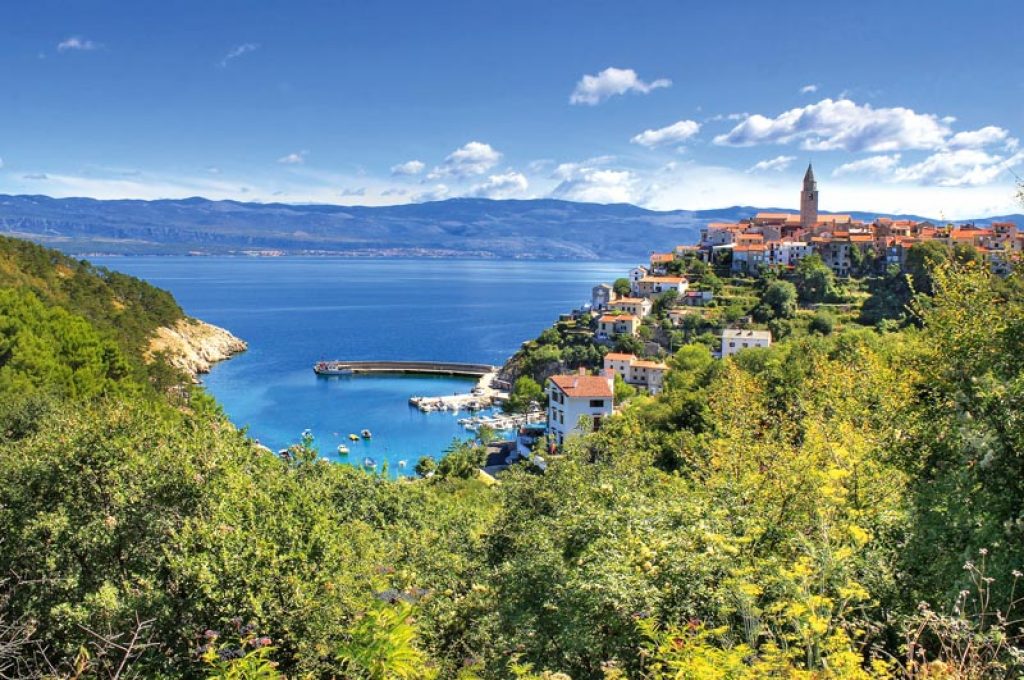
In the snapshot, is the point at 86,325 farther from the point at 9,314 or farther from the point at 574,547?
the point at 574,547

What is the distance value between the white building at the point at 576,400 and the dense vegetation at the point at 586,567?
88.6 feet

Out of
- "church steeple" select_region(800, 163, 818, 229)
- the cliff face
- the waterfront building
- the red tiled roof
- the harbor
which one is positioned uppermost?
"church steeple" select_region(800, 163, 818, 229)

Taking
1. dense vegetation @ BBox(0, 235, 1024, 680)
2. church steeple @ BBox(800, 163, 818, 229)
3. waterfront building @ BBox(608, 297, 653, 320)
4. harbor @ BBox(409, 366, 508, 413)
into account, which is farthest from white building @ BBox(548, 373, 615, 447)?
church steeple @ BBox(800, 163, 818, 229)

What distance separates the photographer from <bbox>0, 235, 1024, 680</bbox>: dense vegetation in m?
5.07

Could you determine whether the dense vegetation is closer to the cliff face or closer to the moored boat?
the cliff face

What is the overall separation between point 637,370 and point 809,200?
51.0 m

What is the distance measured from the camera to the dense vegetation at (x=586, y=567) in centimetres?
507

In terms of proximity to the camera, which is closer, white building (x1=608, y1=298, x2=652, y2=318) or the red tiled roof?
the red tiled roof

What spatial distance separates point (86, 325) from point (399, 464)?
18.8 metres

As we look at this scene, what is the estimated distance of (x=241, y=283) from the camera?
193250 millimetres

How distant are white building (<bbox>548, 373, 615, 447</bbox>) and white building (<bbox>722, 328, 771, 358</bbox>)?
59.6 feet

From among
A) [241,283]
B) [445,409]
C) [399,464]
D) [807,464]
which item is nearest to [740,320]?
[445,409]

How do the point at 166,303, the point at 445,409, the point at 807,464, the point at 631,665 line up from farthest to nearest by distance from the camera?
the point at 166,303
the point at 445,409
the point at 807,464
the point at 631,665

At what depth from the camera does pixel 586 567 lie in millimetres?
6305
